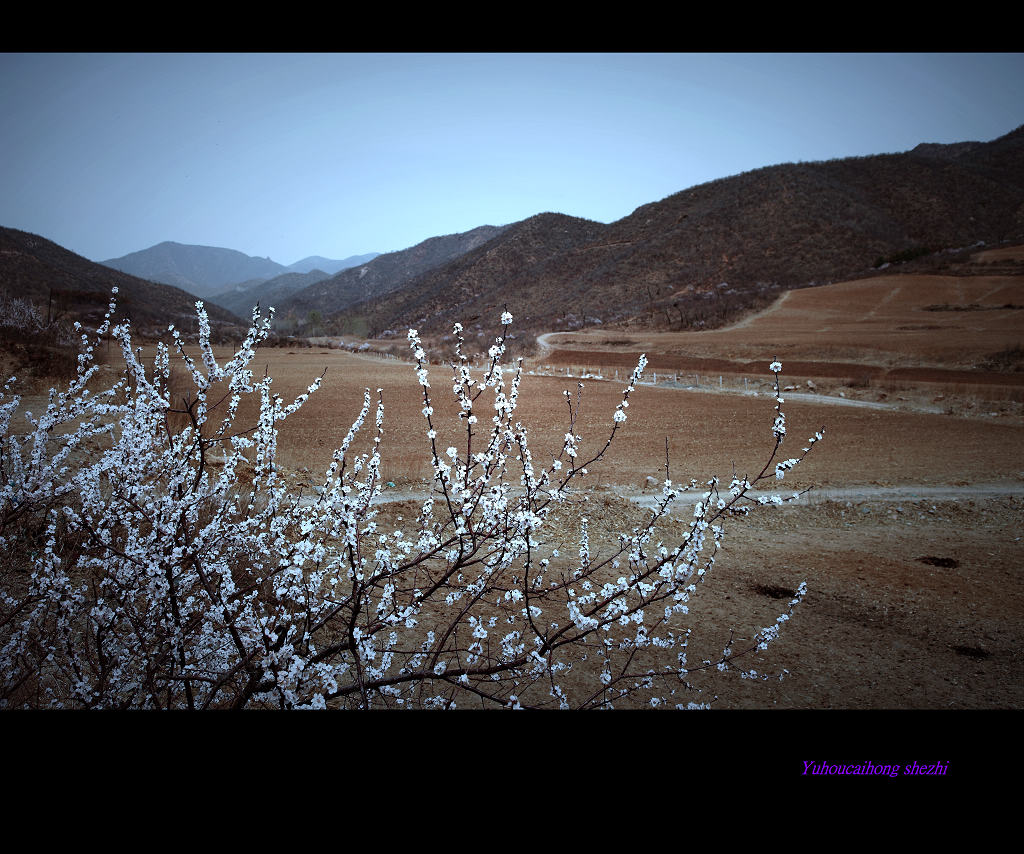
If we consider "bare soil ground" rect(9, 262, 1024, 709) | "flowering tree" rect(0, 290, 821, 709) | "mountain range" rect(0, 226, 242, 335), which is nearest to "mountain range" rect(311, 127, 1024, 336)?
"bare soil ground" rect(9, 262, 1024, 709)

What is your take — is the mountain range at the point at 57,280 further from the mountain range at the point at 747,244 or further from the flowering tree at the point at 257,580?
the mountain range at the point at 747,244

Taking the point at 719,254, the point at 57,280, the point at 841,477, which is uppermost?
the point at 719,254

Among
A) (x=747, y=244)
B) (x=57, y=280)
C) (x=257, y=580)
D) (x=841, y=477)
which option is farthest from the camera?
(x=747, y=244)

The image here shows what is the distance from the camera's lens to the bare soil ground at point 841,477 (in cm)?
373

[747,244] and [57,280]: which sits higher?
[747,244]

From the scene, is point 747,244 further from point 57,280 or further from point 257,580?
point 257,580

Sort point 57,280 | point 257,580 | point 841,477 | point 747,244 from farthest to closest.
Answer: point 747,244
point 841,477
point 57,280
point 257,580

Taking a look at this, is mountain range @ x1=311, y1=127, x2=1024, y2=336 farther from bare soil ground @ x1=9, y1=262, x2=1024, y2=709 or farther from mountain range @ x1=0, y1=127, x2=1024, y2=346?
bare soil ground @ x1=9, y1=262, x2=1024, y2=709

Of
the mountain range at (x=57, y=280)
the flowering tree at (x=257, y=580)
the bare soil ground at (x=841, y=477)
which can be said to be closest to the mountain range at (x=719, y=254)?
the bare soil ground at (x=841, y=477)

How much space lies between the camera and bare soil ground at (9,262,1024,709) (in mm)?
3727

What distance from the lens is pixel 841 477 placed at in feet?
27.1

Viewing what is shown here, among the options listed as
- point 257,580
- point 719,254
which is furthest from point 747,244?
point 257,580

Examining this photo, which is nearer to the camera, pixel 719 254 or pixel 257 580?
pixel 257 580
